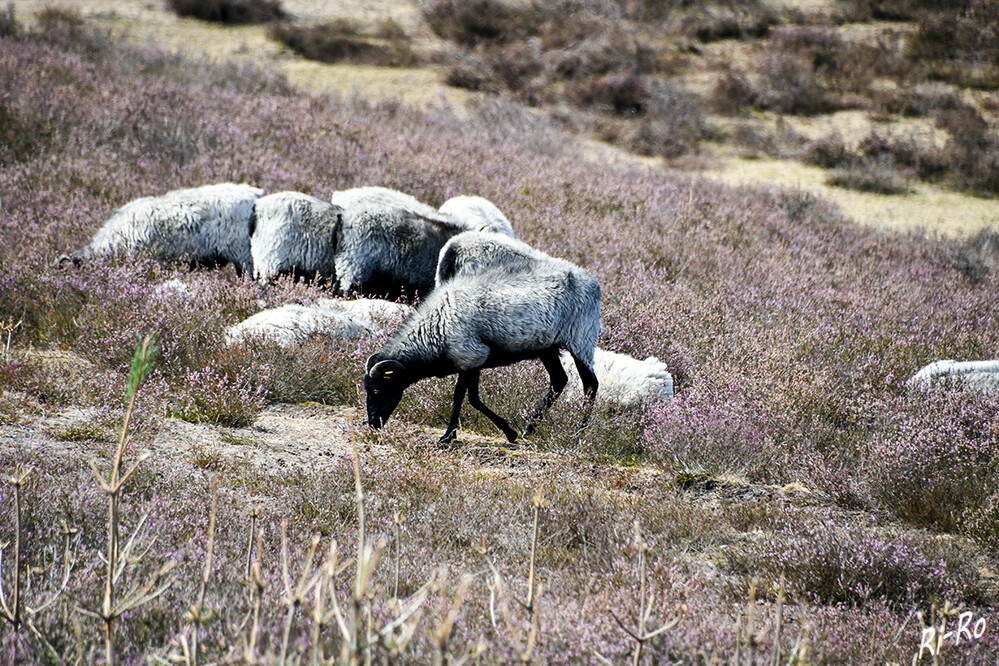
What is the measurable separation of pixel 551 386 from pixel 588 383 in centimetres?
30

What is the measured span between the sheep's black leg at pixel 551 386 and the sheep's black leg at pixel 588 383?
0.15m

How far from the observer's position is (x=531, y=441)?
6.26m

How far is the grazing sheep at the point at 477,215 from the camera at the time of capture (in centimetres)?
893

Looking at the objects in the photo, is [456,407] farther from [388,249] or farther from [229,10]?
[229,10]

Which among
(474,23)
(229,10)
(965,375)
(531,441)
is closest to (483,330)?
(531,441)

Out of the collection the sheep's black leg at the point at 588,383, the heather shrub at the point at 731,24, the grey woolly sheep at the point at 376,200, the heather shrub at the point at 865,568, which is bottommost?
the sheep's black leg at the point at 588,383

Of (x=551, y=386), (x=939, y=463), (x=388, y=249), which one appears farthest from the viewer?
(x=388, y=249)

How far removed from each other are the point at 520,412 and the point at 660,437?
121 centimetres

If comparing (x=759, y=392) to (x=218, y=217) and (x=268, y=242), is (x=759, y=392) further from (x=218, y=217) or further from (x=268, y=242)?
(x=218, y=217)

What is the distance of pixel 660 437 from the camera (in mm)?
6008

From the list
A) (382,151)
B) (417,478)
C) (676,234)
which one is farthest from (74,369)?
(676,234)

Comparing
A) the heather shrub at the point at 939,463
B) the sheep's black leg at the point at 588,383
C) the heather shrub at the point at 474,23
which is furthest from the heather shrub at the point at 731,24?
the heather shrub at the point at 939,463

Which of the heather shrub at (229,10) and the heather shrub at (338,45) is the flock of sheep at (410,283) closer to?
the heather shrub at (338,45)

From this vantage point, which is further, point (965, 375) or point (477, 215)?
point (477, 215)
